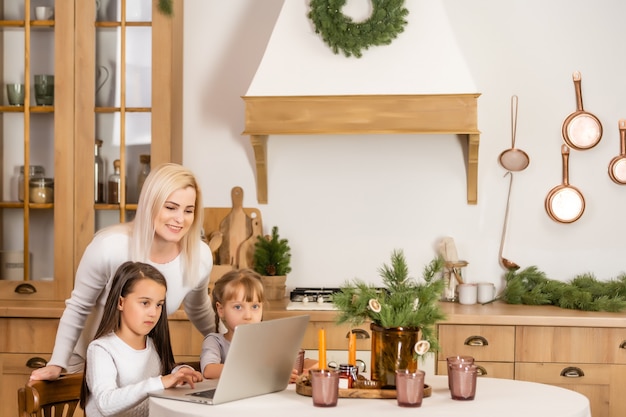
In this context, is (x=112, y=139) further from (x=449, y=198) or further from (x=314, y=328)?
(x=449, y=198)

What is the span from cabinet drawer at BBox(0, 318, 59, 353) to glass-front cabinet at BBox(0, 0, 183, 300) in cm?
19

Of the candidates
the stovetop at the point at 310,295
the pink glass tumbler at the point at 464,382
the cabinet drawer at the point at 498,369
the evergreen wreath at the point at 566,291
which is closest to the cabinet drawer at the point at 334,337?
the stovetop at the point at 310,295

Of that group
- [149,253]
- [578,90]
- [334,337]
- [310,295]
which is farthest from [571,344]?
[149,253]

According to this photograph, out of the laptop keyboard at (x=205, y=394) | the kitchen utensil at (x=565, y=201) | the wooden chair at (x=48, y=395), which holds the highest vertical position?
the kitchen utensil at (x=565, y=201)

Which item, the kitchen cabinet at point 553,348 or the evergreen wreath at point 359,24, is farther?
the evergreen wreath at point 359,24

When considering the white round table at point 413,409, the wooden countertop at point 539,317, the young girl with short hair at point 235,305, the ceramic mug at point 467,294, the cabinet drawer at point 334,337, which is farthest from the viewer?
the ceramic mug at point 467,294

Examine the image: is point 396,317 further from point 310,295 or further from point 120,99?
point 120,99

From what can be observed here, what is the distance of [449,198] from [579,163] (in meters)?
0.61

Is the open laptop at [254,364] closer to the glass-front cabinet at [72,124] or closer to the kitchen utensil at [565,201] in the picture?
the glass-front cabinet at [72,124]

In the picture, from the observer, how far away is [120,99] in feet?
12.8

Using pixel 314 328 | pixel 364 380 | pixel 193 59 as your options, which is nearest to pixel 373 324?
pixel 364 380

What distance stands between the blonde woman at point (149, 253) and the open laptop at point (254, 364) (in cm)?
54

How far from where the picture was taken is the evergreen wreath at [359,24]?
373 cm

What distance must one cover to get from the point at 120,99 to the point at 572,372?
2153 mm
